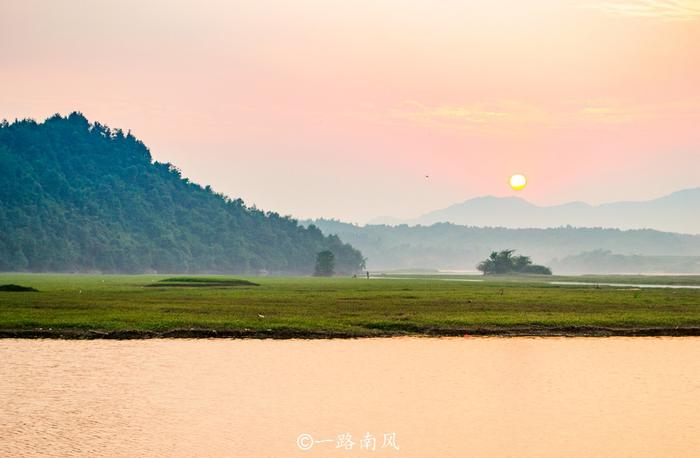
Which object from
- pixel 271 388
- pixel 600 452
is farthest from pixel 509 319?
pixel 600 452

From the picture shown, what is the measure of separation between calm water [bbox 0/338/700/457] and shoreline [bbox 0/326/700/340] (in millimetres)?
2281

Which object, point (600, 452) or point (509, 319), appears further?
point (509, 319)

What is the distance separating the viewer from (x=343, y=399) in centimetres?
2469

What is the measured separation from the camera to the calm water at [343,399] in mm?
19703

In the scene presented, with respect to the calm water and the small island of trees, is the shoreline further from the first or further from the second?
the small island of trees

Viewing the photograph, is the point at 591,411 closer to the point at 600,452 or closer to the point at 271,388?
the point at 600,452

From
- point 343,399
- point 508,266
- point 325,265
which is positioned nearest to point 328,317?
point 343,399

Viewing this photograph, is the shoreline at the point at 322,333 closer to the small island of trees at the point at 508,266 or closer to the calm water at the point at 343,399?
the calm water at the point at 343,399

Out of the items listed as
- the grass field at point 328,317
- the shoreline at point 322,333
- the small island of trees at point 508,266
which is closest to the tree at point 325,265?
the small island of trees at point 508,266

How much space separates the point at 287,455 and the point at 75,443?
472 centimetres

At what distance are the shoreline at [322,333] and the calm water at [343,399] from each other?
2281 millimetres

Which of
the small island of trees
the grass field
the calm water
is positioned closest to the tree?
the small island of trees

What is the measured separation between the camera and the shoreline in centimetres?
3909

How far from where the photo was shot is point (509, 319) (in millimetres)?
46781
